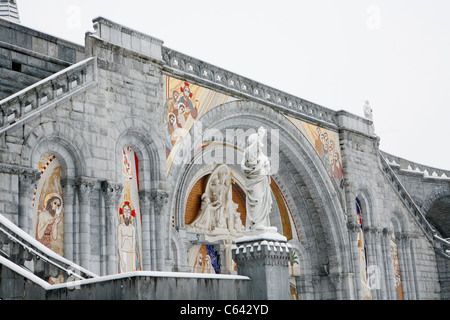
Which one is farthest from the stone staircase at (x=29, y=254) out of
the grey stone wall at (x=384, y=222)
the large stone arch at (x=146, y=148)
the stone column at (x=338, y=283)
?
the grey stone wall at (x=384, y=222)

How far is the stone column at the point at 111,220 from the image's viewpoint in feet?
47.4

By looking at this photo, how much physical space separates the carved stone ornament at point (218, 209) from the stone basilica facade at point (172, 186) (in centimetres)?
4

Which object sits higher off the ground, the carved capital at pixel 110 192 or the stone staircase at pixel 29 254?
the carved capital at pixel 110 192

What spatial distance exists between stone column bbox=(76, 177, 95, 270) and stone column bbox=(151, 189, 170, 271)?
1.86 m

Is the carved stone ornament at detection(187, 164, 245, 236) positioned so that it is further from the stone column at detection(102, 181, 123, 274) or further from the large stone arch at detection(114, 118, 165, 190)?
the stone column at detection(102, 181, 123, 274)

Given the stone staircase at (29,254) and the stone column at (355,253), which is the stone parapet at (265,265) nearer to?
the stone staircase at (29,254)

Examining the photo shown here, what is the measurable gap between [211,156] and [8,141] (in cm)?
707

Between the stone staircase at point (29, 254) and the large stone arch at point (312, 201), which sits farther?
the large stone arch at point (312, 201)

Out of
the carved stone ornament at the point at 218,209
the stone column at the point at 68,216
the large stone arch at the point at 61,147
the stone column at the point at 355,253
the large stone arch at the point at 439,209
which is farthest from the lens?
the large stone arch at the point at 439,209

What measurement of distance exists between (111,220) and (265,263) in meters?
4.82

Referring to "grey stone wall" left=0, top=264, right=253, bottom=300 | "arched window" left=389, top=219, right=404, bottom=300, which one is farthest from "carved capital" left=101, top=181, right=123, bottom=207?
"arched window" left=389, top=219, right=404, bottom=300

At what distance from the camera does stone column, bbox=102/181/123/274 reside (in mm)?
14461

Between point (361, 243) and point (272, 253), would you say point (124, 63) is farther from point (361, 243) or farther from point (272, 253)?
point (361, 243)

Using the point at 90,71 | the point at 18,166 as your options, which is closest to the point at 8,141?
the point at 18,166
